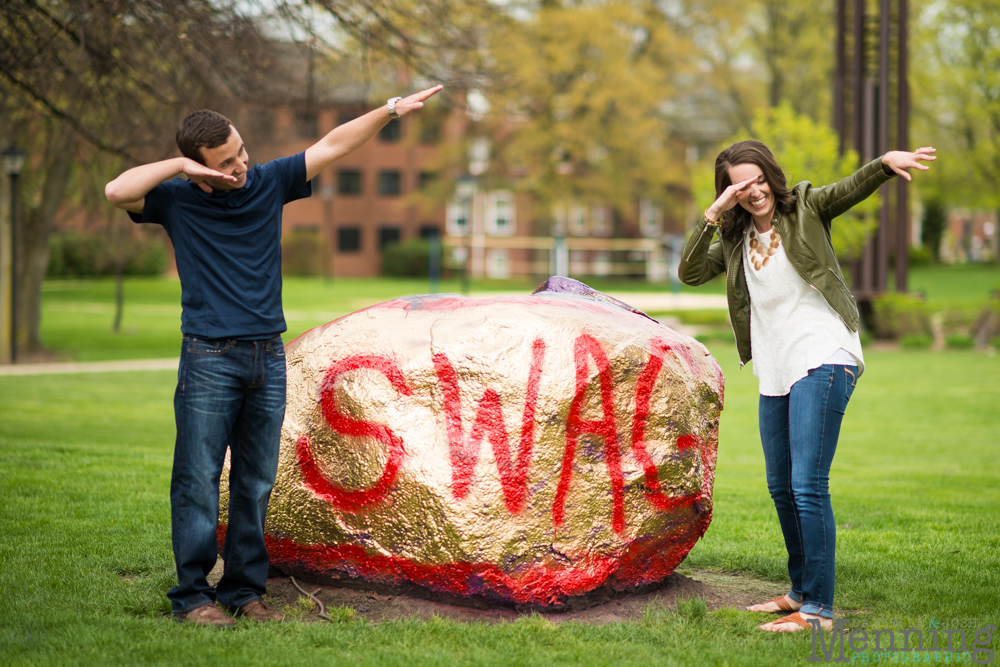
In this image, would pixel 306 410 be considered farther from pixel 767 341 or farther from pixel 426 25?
pixel 426 25

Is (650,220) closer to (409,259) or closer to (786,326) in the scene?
(409,259)

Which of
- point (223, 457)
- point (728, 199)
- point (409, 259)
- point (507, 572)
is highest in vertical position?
point (409, 259)

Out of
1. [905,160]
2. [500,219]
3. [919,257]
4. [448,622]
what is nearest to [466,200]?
[500,219]

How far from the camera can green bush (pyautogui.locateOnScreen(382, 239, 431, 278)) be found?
4666 cm

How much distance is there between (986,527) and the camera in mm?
5926

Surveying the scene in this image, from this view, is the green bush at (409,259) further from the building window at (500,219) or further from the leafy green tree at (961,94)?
the leafy green tree at (961,94)

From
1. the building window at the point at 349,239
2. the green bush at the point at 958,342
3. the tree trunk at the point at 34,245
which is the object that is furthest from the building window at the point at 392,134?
the green bush at the point at 958,342

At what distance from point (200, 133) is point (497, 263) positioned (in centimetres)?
4347

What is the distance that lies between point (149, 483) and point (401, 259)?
40.5 meters

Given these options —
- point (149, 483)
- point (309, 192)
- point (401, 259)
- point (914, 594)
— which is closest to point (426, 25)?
point (149, 483)

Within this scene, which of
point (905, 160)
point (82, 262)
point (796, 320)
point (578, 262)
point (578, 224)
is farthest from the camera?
point (578, 224)

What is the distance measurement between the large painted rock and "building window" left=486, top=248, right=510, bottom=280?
42452mm

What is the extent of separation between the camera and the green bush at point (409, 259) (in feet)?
153

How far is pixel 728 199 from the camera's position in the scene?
3.88 m
